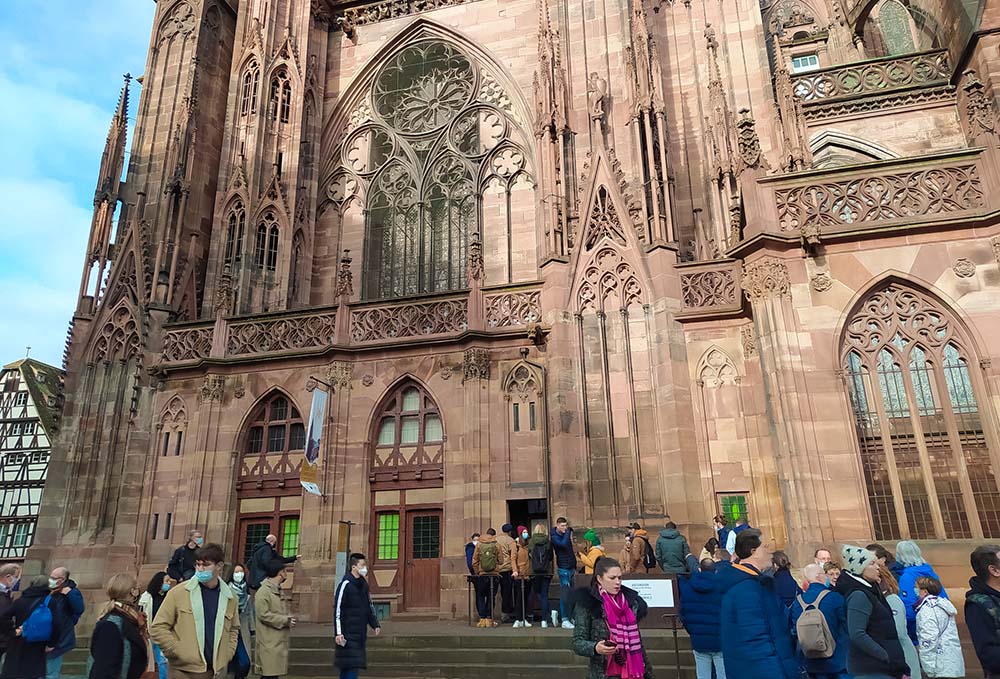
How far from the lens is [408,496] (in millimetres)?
16312

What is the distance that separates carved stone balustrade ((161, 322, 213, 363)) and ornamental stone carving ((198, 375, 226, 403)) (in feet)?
2.60

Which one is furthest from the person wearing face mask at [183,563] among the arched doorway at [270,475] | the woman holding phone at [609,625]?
the woman holding phone at [609,625]

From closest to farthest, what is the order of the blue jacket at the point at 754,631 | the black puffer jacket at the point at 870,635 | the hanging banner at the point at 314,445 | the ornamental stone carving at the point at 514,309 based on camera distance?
1. the blue jacket at the point at 754,631
2. the black puffer jacket at the point at 870,635
3. the hanging banner at the point at 314,445
4. the ornamental stone carving at the point at 514,309

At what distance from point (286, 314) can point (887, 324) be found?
13.4 meters

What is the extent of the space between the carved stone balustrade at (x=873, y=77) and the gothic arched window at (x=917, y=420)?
920 cm

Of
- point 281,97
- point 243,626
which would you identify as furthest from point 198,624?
point 281,97

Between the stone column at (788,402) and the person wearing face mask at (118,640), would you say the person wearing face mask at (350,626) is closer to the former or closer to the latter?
the person wearing face mask at (118,640)

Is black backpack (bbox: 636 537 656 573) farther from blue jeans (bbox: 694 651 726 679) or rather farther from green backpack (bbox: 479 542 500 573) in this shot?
blue jeans (bbox: 694 651 726 679)

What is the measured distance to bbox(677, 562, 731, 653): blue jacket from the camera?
6395mm

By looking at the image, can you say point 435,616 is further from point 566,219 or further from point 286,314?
point 566,219

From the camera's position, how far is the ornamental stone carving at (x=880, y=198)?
12.0 m

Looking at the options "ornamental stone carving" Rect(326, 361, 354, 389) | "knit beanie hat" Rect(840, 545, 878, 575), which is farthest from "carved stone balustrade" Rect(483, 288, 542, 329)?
"knit beanie hat" Rect(840, 545, 878, 575)

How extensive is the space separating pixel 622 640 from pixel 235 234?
18055 mm

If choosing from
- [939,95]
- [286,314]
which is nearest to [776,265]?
[939,95]
